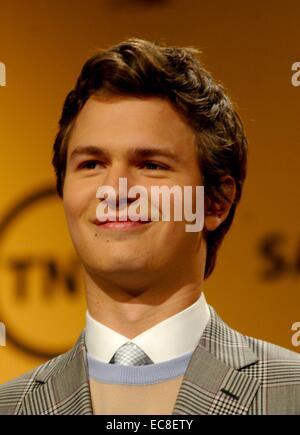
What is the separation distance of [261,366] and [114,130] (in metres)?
0.40

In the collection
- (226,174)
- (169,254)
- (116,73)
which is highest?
(116,73)

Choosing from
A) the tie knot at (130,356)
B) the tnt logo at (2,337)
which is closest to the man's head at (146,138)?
the tie knot at (130,356)

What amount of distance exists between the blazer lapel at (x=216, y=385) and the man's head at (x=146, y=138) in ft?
0.48

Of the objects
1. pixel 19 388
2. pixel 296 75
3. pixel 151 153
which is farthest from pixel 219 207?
pixel 19 388

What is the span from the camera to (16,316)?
4.17ft

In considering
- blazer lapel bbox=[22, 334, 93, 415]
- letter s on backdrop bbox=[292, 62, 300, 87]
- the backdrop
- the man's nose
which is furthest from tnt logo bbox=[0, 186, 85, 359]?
letter s on backdrop bbox=[292, 62, 300, 87]

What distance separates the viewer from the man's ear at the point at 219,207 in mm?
1153

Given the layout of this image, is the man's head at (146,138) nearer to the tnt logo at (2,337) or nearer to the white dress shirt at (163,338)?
the white dress shirt at (163,338)

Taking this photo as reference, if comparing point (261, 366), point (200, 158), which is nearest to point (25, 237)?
point (200, 158)

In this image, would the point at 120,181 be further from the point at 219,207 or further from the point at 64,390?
the point at 64,390

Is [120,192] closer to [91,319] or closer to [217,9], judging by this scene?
[91,319]

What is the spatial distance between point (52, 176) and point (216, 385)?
0.48 meters

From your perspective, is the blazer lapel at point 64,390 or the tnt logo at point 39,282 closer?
the blazer lapel at point 64,390

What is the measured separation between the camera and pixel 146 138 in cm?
108
